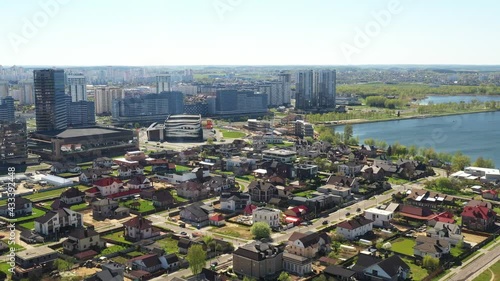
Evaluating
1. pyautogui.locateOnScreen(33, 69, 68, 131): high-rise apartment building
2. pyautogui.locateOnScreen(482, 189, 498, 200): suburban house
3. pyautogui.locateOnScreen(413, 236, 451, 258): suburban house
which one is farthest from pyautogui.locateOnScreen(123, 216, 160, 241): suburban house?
pyautogui.locateOnScreen(33, 69, 68, 131): high-rise apartment building

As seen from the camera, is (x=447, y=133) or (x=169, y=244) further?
(x=447, y=133)

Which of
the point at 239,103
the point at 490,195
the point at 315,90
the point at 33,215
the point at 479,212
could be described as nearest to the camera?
the point at 479,212

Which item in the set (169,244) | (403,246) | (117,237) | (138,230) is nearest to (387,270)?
(403,246)

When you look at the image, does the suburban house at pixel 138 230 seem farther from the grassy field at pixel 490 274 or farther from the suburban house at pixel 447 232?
the grassy field at pixel 490 274

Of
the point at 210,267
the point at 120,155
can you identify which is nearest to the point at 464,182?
the point at 210,267

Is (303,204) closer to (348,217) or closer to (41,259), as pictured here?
(348,217)

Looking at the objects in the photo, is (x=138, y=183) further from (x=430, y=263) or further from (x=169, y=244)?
(x=430, y=263)

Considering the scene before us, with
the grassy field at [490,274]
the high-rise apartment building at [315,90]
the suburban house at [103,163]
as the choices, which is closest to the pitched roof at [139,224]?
the grassy field at [490,274]
